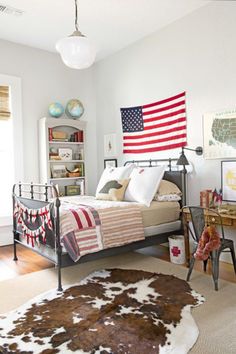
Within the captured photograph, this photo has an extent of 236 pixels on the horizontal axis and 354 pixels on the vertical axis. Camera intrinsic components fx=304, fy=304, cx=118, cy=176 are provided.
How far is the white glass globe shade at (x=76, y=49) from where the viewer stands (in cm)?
266

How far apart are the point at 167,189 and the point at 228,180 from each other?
75cm

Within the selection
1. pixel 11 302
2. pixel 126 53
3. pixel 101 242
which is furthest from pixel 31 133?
pixel 11 302

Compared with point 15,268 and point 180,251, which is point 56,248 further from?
point 180,251

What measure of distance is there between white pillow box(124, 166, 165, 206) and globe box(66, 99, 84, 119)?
179 cm

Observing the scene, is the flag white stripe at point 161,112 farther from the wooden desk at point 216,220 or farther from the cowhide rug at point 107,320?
the cowhide rug at point 107,320

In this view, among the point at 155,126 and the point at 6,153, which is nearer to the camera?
the point at 155,126

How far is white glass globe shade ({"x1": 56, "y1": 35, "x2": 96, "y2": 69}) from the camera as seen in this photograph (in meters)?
2.66

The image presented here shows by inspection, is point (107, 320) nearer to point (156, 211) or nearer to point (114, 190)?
point (156, 211)

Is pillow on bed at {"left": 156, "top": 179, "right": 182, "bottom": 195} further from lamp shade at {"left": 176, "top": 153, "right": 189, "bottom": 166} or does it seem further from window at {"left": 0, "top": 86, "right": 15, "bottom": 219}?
window at {"left": 0, "top": 86, "right": 15, "bottom": 219}

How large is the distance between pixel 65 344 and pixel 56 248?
3.27ft

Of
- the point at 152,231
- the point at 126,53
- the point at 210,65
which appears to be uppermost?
the point at 126,53

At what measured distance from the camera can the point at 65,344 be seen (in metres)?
1.88

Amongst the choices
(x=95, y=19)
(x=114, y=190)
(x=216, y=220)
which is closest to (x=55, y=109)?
(x=95, y=19)

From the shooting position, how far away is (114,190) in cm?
381
